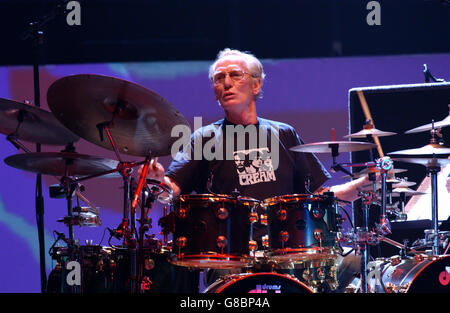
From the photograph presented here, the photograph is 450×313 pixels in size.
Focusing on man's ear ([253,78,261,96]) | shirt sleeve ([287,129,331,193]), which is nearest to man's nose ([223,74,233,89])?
man's ear ([253,78,261,96])

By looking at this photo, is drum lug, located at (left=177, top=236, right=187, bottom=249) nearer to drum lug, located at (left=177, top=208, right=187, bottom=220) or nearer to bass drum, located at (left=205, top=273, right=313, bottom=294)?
drum lug, located at (left=177, top=208, right=187, bottom=220)

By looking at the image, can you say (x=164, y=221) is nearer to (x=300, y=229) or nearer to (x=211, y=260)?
(x=211, y=260)

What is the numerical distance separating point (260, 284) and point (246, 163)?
1.04m

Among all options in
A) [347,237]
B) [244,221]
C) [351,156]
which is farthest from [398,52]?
[244,221]

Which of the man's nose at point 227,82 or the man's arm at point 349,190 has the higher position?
the man's nose at point 227,82

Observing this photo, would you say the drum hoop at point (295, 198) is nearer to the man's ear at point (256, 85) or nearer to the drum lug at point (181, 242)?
the drum lug at point (181, 242)

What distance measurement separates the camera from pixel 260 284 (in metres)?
2.79

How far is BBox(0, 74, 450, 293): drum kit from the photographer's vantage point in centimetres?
279

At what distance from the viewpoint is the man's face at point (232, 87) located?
376 cm

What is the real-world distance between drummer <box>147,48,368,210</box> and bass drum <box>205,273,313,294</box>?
855 mm

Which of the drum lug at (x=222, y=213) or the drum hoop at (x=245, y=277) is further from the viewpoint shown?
the drum lug at (x=222, y=213)

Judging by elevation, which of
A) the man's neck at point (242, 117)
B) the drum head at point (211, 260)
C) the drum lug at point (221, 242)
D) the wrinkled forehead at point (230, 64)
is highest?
the wrinkled forehead at point (230, 64)

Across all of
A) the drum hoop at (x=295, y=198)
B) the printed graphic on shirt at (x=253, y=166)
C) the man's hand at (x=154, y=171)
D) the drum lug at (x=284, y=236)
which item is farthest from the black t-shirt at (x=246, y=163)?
the drum lug at (x=284, y=236)

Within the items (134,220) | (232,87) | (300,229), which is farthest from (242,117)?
(134,220)
